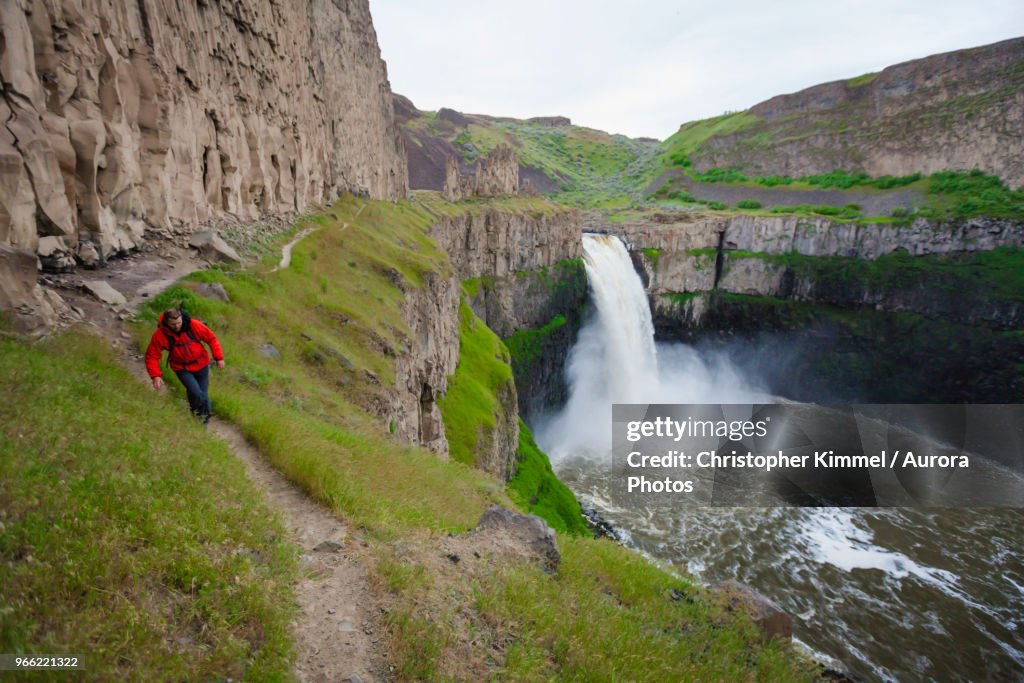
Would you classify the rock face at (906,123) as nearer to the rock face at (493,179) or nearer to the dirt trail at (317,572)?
the rock face at (493,179)

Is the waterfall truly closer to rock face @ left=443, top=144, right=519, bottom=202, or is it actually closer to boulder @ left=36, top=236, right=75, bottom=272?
rock face @ left=443, top=144, right=519, bottom=202

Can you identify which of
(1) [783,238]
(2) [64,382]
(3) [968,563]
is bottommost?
(3) [968,563]

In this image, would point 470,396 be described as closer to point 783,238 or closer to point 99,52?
point 99,52

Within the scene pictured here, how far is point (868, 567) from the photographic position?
30.8 metres

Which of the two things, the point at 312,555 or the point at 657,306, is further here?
the point at 657,306

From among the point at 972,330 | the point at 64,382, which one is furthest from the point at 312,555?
the point at 972,330

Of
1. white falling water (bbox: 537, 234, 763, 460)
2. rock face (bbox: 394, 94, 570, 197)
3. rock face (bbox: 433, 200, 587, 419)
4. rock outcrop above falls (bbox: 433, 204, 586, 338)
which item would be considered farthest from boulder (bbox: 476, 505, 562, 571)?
rock face (bbox: 394, 94, 570, 197)

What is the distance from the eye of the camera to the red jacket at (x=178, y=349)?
822 cm

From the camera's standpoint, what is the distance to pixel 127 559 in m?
4.27

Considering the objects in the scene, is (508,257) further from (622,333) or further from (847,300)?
(847,300)

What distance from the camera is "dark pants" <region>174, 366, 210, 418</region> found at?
8.60 meters

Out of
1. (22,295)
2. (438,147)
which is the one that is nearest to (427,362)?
(22,295)

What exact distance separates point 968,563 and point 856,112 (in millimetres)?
91529

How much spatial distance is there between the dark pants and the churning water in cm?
2862
